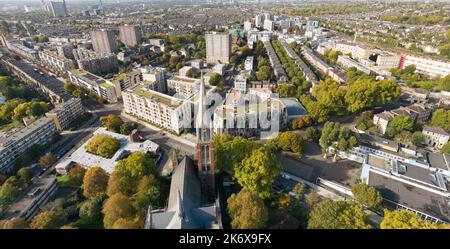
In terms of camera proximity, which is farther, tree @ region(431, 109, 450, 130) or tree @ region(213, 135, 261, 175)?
tree @ region(431, 109, 450, 130)

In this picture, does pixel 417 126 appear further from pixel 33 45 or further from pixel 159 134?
pixel 33 45

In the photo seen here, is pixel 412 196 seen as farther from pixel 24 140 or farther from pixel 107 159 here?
pixel 24 140

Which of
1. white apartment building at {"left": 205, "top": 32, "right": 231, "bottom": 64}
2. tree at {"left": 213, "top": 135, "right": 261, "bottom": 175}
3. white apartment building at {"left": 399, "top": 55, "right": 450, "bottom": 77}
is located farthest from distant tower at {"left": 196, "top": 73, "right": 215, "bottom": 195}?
white apartment building at {"left": 399, "top": 55, "right": 450, "bottom": 77}

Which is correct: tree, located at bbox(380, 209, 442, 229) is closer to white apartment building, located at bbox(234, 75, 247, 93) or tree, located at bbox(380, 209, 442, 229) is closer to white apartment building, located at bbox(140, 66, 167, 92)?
white apartment building, located at bbox(234, 75, 247, 93)

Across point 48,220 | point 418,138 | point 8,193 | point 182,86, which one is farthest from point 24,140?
point 418,138

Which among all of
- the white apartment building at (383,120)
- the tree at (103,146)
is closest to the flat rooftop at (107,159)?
the tree at (103,146)

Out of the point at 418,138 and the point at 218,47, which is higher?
the point at 218,47

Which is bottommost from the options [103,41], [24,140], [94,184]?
[94,184]
